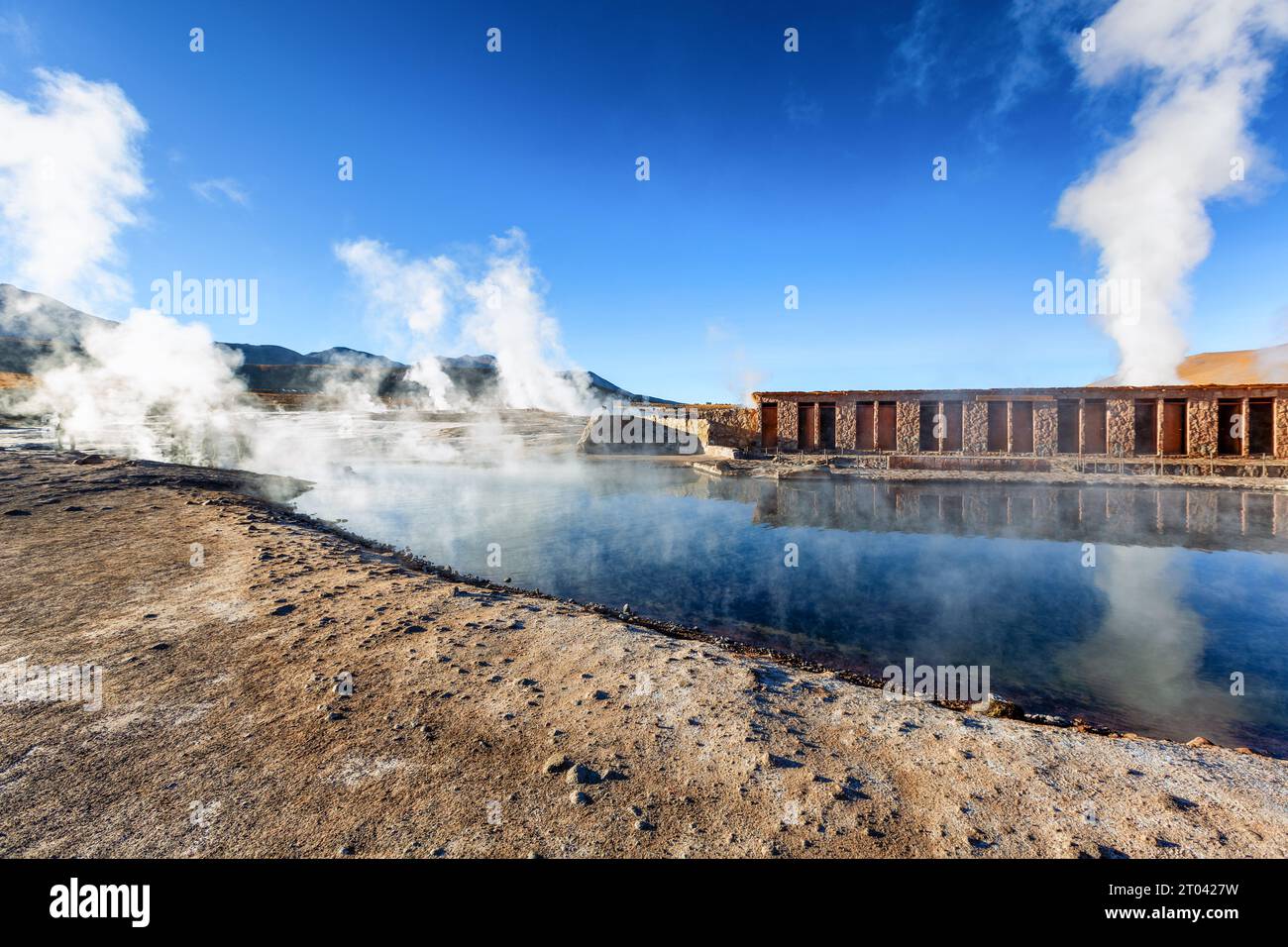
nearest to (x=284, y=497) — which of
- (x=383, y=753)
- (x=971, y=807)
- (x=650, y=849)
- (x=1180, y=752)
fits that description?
(x=383, y=753)

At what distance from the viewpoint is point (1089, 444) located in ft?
97.8

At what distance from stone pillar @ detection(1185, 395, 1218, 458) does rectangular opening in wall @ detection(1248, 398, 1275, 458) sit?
173 centimetres

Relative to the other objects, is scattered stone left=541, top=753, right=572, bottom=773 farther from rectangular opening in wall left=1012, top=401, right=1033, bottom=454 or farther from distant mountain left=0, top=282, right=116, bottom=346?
distant mountain left=0, top=282, right=116, bottom=346

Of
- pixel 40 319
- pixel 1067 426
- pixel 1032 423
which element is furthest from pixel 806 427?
pixel 40 319

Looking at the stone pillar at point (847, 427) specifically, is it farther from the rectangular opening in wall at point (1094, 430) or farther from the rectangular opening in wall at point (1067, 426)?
the rectangular opening in wall at point (1094, 430)

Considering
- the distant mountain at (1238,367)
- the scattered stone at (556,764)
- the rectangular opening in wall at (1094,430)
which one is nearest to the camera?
the scattered stone at (556,764)

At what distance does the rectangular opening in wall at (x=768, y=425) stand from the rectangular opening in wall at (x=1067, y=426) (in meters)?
16.4

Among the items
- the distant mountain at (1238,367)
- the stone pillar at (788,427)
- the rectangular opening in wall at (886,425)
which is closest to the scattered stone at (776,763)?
the stone pillar at (788,427)

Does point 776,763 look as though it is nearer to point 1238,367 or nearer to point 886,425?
point 886,425

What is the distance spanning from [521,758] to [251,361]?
507 ft

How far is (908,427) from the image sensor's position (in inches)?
1284

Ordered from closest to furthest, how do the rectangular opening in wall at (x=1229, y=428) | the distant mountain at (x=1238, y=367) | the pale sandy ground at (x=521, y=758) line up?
the pale sandy ground at (x=521, y=758) → the rectangular opening in wall at (x=1229, y=428) → the distant mountain at (x=1238, y=367)

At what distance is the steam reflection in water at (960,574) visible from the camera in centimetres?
704
